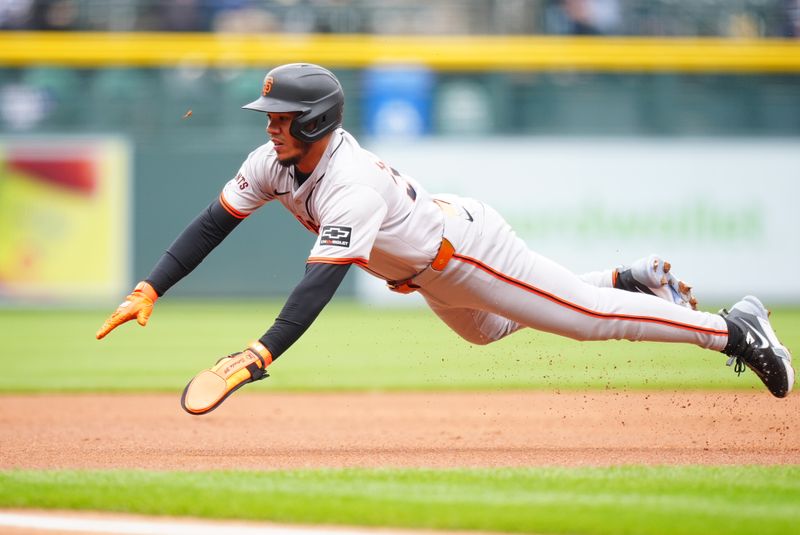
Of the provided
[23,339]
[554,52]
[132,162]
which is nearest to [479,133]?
[554,52]

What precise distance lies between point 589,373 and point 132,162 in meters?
6.93

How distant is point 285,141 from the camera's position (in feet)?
15.6

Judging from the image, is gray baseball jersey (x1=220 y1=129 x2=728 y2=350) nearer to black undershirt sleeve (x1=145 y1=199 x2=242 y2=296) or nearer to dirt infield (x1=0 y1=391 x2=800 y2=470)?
black undershirt sleeve (x1=145 y1=199 x2=242 y2=296)

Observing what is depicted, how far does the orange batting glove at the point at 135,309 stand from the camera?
4828 mm

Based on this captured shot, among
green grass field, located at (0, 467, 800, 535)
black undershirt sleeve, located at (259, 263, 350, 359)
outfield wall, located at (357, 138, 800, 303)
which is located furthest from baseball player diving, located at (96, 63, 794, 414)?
outfield wall, located at (357, 138, 800, 303)

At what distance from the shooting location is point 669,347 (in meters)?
10.4

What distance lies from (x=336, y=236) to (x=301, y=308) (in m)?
0.32

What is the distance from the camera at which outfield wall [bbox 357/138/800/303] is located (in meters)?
13.4

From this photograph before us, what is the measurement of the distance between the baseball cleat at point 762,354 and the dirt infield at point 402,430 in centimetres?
33

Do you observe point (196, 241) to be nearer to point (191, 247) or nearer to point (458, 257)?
point (191, 247)

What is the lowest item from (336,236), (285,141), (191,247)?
(191,247)

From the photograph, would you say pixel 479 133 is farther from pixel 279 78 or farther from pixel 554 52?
pixel 279 78

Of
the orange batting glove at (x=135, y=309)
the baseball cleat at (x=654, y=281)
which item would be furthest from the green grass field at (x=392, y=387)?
the baseball cleat at (x=654, y=281)

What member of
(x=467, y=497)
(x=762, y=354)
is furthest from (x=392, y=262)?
(x=762, y=354)
